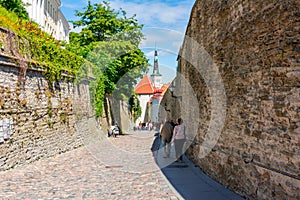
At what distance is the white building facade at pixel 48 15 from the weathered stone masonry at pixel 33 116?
40.0 ft

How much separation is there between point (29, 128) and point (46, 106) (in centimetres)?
166

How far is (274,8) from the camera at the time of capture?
193 inches

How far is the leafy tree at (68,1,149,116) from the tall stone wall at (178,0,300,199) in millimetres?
14447

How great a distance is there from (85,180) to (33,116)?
12.6 feet

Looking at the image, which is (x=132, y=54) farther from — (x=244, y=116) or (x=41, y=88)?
(x=244, y=116)

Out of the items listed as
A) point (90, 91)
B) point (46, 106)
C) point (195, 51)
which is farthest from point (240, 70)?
point (90, 91)

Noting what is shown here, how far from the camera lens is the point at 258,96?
5465 mm

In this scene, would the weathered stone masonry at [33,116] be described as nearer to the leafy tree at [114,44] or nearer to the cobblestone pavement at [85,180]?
the cobblestone pavement at [85,180]

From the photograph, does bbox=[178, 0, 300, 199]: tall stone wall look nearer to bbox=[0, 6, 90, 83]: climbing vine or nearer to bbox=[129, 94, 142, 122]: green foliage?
bbox=[0, 6, 90, 83]: climbing vine

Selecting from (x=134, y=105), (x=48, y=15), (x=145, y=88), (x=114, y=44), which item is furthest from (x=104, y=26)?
(x=145, y=88)

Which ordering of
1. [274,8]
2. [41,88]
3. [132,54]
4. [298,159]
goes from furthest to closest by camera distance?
[132,54] → [41,88] → [274,8] → [298,159]

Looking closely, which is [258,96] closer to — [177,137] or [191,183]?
[191,183]

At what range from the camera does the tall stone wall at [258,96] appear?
449cm

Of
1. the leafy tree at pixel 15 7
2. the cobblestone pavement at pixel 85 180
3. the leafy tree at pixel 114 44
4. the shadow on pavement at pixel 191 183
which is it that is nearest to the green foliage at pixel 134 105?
the leafy tree at pixel 114 44
